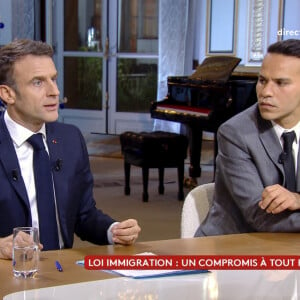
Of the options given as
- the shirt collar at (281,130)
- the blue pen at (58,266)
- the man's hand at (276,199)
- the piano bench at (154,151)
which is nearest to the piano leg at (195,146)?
the piano bench at (154,151)

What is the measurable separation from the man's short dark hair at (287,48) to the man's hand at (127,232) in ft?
2.50

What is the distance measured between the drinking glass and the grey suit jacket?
2.41ft

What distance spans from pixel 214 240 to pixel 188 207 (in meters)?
0.30

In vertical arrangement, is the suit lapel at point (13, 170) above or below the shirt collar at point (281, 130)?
below

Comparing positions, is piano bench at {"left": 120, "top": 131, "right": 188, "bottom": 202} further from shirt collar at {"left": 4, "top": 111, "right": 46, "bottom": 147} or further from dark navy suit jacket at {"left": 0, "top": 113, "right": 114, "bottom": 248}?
shirt collar at {"left": 4, "top": 111, "right": 46, "bottom": 147}

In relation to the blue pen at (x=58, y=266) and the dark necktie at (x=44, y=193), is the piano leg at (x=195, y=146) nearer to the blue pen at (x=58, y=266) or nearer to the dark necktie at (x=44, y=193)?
the dark necktie at (x=44, y=193)

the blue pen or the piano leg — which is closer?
the blue pen

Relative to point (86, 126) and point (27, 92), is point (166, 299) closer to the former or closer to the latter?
point (27, 92)

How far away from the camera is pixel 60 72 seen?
396 inches

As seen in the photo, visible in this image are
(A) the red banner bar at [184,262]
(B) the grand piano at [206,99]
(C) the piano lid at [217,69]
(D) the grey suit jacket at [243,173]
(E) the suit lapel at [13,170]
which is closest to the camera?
(A) the red banner bar at [184,262]

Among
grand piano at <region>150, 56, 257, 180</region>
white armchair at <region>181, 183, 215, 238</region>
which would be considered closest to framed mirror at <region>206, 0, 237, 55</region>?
grand piano at <region>150, 56, 257, 180</region>

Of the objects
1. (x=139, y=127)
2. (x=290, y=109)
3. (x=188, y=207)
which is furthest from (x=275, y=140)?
(x=139, y=127)

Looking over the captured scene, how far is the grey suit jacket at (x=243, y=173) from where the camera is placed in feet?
7.25

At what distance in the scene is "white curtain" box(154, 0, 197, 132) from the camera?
9.21 metres
